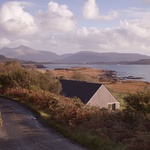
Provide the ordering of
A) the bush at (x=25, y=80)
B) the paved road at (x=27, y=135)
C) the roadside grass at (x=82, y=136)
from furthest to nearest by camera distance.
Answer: the bush at (x=25, y=80), the paved road at (x=27, y=135), the roadside grass at (x=82, y=136)

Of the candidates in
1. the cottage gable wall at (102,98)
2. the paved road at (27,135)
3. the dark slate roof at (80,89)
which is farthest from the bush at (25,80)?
the paved road at (27,135)

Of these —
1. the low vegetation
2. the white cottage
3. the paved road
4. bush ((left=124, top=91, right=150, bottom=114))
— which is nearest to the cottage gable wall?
the white cottage

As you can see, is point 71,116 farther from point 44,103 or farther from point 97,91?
point 97,91

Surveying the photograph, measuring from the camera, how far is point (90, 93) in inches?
1953

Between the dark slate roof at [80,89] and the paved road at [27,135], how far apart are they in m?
25.9

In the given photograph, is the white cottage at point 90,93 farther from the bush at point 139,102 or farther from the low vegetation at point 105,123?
the bush at point 139,102

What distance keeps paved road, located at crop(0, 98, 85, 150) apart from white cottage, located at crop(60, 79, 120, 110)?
25918mm

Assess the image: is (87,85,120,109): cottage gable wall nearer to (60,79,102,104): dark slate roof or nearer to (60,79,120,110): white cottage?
(60,79,120,110): white cottage

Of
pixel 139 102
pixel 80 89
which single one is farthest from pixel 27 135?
pixel 80 89

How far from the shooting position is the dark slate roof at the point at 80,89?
162 feet

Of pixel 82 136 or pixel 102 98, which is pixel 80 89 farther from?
pixel 82 136

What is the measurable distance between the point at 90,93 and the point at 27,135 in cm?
3283

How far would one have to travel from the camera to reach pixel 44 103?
989 inches

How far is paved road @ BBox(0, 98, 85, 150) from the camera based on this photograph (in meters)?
14.8
